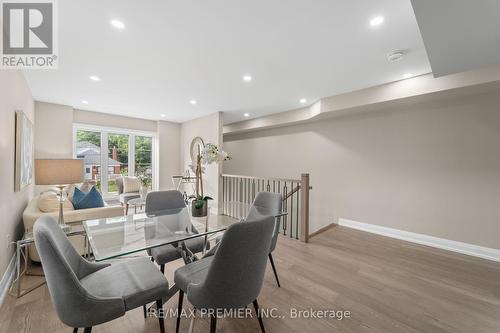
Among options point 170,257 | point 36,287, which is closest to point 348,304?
point 170,257

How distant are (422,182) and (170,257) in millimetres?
3986

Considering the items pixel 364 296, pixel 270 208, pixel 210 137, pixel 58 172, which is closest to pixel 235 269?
pixel 270 208

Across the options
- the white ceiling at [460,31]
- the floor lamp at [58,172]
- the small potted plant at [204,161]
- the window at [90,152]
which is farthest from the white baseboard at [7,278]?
the white ceiling at [460,31]

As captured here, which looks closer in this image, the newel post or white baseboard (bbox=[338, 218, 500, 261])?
white baseboard (bbox=[338, 218, 500, 261])

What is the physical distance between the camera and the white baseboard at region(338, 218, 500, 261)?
2928mm

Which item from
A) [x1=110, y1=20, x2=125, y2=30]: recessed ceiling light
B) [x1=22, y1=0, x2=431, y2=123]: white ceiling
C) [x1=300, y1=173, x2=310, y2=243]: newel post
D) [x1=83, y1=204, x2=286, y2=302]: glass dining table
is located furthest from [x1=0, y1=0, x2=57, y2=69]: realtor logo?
[x1=300, y1=173, x2=310, y2=243]: newel post

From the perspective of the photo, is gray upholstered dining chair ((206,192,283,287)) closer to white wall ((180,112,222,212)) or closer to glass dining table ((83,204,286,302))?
glass dining table ((83,204,286,302))

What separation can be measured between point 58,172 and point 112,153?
370 centimetres

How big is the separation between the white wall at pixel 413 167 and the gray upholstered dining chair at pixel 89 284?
397cm

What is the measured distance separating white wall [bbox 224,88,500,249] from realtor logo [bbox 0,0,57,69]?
4.56 m

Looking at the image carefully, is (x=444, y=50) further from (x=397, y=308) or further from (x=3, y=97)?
(x=3, y=97)

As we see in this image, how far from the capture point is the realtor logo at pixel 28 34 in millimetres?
1761

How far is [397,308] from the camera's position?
1.89 m

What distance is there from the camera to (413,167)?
359 cm
